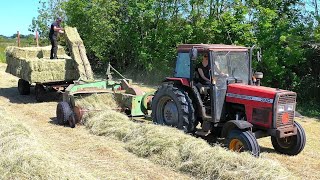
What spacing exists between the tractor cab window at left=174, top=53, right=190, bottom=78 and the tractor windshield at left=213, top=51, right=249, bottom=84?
710 mm

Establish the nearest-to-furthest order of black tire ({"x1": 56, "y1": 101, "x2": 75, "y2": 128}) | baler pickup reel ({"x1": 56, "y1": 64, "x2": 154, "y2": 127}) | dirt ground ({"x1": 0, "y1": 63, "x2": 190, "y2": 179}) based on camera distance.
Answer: dirt ground ({"x1": 0, "y1": 63, "x2": 190, "y2": 179}), black tire ({"x1": 56, "y1": 101, "x2": 75, "y2": 128}), baler pickup reel ({"x1": 56, "y1": 64, "x2": 154, "y2": 127})

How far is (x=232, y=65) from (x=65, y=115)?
3891 mm

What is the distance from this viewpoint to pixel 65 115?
902cm

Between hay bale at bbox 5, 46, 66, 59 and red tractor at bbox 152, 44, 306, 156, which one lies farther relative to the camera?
hay bale at bbox 5, 46, 66, 59

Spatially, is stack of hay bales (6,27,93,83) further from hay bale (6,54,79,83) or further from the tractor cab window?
the tractor cab window

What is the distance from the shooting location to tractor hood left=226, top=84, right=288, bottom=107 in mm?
6810

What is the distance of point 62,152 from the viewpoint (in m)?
7.00

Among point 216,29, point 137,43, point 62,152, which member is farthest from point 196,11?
point 62,152

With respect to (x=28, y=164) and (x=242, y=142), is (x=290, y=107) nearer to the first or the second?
(x=242, y=142)

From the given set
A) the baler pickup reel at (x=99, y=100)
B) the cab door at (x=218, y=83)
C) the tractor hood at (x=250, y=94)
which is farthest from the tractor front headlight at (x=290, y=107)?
the baler pickup reel at (x=99, y=100)

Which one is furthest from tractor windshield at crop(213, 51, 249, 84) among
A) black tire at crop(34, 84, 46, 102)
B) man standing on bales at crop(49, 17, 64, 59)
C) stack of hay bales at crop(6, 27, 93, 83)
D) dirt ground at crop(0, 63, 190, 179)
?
man standing on bales at crop(49, 17, 64, 59)

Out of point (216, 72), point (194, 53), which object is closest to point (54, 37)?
point (194, 53)

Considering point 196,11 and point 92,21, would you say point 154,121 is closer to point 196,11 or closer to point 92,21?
point 196,11

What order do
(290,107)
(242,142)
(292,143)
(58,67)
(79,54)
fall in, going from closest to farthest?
(242,142) < (290,107) < (292,143) < (58,67) < (79,54)
